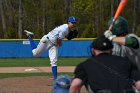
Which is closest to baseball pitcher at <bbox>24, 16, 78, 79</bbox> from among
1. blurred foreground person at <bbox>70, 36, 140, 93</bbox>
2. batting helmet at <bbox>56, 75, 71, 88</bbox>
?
batting helmet at <bbox>56, 75, 71, 88</bbox>

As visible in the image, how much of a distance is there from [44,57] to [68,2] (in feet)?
140

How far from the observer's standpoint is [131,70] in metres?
4.44

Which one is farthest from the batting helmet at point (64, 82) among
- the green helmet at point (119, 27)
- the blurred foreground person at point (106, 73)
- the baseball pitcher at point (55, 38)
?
the baseball pitcher at point (55, 38)

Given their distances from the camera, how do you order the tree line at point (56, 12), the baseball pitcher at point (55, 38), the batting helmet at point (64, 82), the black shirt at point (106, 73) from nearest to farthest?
1. the black shirt at point (106, 73)
2. the batting helmet at point (64, 82)
3. the baseball pitcher at point (55, 38)
4. the tree line at point (56, 12)

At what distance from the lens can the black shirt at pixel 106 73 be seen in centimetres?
434

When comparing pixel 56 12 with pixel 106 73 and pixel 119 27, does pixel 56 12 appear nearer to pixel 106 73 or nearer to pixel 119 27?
pixel 119 27

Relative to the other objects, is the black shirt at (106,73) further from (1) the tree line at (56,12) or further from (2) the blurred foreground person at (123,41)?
(1) the tree line at (56,12)

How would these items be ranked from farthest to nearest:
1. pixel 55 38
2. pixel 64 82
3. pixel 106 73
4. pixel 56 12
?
pixel 56 12 < pixel 55 38 < pixel 64 82 < pixel 106 73

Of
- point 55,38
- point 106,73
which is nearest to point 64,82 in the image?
point 106,73

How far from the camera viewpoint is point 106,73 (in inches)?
172

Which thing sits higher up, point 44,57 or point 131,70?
point 131,70

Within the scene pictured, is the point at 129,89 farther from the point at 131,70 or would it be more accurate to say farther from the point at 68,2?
the point at 68,2

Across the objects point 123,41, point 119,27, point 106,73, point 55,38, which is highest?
point 119,27

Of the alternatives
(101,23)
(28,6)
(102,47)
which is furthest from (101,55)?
(28,6)
